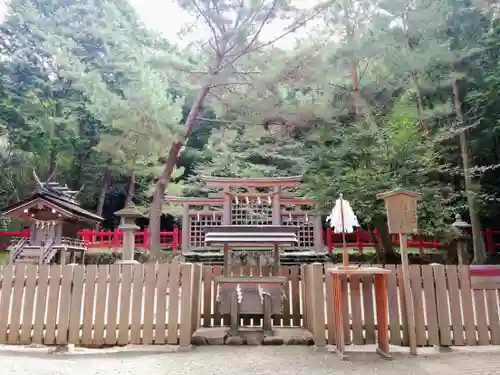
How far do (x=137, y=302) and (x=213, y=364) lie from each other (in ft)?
3.99

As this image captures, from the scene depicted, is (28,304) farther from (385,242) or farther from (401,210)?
(385,242)

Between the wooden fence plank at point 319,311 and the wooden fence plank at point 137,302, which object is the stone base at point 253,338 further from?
the wooden fence plank at point 137,302

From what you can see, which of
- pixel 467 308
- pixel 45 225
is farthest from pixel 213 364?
pixel 45 225

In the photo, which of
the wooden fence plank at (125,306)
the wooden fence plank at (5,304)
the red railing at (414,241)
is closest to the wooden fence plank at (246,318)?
the wooden fence plank at (125,306)

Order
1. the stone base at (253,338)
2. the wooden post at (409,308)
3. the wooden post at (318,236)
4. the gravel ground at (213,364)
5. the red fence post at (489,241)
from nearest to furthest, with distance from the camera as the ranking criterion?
the gravel ground at (213,364)
the wooden post at (409,308)
the stone base at (253,338)
the wooden post at (318,236)
the red fence post at (489,241)

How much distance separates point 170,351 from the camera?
165 inches

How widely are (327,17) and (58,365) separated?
11.9 m

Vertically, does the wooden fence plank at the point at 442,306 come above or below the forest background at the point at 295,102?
below

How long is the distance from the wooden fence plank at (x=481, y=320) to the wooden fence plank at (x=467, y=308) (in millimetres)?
57

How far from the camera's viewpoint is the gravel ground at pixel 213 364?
3.47 metres

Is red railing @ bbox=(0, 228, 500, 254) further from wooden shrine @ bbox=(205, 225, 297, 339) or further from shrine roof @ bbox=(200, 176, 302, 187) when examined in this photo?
wooden shrine @ bbox=(205, 225, 297, 339)

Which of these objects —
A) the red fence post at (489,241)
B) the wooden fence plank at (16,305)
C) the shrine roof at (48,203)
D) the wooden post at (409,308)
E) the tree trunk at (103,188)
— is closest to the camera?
the wooden post at (409,308)

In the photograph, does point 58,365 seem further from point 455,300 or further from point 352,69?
point 352,69

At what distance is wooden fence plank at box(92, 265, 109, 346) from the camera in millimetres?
4195
